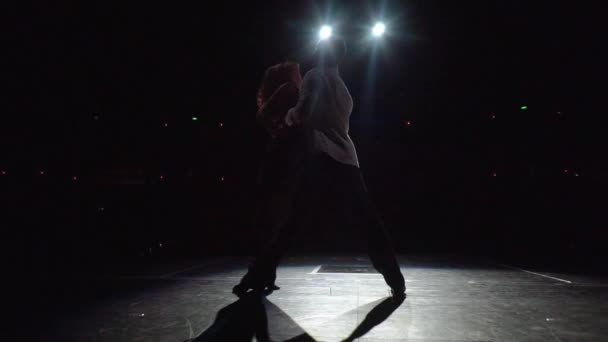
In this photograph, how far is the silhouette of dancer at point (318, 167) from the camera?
6.97ft

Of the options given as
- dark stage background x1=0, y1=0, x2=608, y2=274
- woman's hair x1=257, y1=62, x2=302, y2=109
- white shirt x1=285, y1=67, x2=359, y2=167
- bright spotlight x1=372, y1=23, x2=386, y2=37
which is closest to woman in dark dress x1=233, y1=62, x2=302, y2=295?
woman's hair x1=257, y1=62, x2=302, y2=109

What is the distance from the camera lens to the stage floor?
58.4 inches

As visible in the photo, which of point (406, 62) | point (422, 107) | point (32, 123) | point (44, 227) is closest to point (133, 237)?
point (44, 227)

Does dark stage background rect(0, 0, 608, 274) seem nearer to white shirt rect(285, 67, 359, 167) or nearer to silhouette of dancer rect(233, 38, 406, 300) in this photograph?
silhouette of dancer rect(233, 38, 406, 300)

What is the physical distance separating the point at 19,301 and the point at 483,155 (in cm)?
865

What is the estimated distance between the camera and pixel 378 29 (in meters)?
5.54

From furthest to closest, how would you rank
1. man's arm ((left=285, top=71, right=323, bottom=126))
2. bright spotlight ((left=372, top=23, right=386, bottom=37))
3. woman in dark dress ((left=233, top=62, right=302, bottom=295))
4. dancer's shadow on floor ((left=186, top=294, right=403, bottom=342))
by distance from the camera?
bright spotlight ((left=372, top=23, right=386, bottom=37))
woman in dark dress ((left=233, top=62, right=302, bottom=295))
man's arm ((left=285, top=71, right=323, bottom=126))
dancer's shadow on floor ((left=186, top=294, right=403, bottom=342))

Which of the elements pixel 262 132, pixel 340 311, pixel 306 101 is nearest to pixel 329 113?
pixel 306 101

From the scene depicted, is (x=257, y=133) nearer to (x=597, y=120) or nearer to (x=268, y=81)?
(x=268, y=81)

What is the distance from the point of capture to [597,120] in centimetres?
696

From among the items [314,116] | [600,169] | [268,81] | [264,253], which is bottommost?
[264,253]

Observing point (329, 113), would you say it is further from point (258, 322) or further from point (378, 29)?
point (378, 29)

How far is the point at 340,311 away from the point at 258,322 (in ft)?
1.54

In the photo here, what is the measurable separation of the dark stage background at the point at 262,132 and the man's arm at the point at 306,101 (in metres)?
3.53
